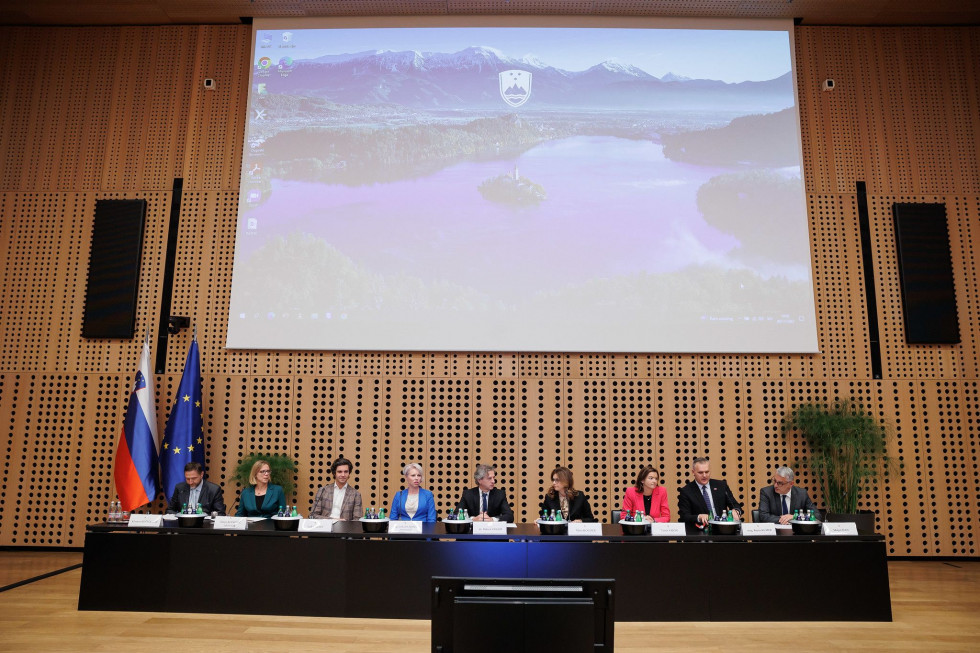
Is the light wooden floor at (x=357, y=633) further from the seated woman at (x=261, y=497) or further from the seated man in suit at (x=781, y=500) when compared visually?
the seated woman at (x=261, y=497)

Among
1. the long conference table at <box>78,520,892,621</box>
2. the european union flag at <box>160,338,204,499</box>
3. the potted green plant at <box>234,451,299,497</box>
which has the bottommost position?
the long conference table at <box>78,520,892,621</box>

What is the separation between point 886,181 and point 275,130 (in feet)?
24.8

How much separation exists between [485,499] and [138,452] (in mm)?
4077

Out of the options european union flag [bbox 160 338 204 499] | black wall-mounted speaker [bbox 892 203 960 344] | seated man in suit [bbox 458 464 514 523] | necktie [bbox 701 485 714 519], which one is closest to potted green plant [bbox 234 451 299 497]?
european union flag [bbox 160 338 204 499]

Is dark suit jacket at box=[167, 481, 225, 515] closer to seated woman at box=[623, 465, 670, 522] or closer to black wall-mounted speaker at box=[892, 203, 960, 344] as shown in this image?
seated woman at box=[623, 465, 670, 522]

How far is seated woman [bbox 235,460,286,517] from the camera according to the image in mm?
6359

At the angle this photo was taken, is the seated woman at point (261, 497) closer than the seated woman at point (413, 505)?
No

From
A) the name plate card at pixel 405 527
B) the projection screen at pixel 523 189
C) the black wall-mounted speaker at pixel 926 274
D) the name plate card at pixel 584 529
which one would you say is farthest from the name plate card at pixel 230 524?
the black wall-mounted speaker at pixel 926 274

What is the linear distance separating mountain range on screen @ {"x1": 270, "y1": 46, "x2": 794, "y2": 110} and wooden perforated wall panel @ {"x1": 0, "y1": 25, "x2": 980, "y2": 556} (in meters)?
0.83

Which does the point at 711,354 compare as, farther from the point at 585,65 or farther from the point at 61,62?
the point at 61,62

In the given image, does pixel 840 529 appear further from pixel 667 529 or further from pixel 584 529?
pixel 584 529

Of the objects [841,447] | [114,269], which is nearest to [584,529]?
[841,447]

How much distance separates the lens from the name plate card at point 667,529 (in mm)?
5033

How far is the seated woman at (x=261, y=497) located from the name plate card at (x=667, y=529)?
3.30 m
